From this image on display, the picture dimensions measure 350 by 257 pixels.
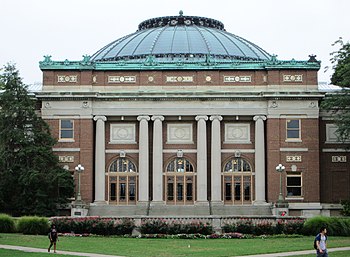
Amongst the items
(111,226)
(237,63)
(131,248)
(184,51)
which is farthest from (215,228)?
(184,51)

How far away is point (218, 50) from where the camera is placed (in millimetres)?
80125

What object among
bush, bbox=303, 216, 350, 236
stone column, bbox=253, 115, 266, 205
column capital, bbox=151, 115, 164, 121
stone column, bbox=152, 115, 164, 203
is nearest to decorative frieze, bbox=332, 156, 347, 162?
stone column, bbox=253, 115, 266, 205

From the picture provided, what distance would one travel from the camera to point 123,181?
6950 cm

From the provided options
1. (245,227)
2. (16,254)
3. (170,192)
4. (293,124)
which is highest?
(293,124)

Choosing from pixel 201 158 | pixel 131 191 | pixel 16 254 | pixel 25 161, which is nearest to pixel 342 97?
pixel 201 158

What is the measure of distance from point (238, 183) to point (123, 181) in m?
9.97

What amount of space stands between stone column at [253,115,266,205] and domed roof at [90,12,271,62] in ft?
34.9

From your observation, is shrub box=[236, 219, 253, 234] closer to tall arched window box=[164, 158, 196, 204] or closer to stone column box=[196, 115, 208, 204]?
stone column box=[196, 115, 208, 204]

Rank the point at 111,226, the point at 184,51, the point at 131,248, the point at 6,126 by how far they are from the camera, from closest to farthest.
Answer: the point at 131,248 < the point at 111,226 < the point at 6,126 < the point at 184,51

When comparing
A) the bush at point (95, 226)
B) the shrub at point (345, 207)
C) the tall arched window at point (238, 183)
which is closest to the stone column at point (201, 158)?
the tall arched window at point (238, 183)

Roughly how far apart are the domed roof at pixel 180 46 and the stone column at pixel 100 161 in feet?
36.3

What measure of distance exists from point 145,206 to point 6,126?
13.3m

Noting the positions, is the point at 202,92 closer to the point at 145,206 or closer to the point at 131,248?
the point at 145,206

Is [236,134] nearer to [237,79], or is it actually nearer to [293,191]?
[237,79]
